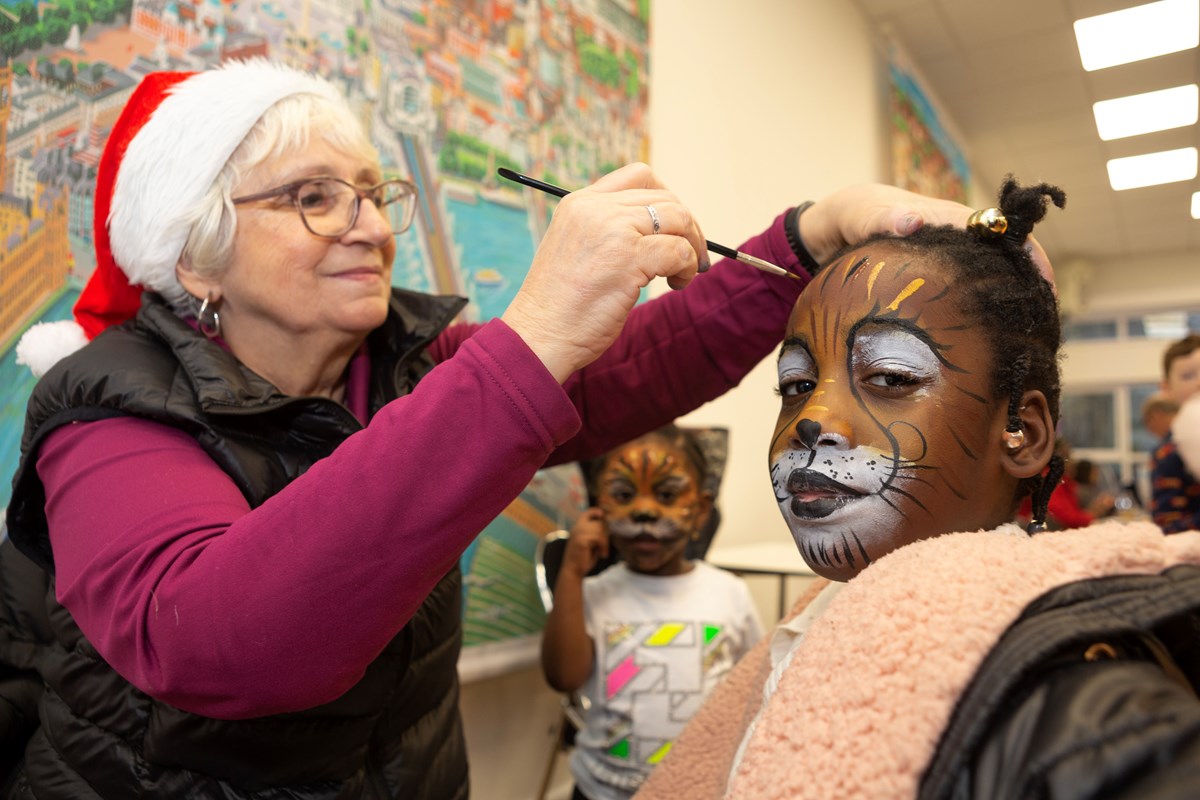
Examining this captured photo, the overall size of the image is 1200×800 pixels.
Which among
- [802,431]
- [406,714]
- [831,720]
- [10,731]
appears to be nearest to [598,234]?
[802,431]

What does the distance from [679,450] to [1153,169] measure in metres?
5.28

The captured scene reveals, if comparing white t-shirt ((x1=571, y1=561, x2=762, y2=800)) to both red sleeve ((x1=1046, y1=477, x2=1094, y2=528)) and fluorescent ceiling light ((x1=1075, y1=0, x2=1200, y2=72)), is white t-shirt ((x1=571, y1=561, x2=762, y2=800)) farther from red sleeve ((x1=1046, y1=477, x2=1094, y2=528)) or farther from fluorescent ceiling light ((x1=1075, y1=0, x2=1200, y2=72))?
fluorescent ceiling light ((x1=1075, y1=0, x2=1200, y2=72))

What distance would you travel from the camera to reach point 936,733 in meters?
0.40

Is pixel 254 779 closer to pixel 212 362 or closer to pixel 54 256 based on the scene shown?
pixel 212 362

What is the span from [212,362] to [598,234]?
1.52ft

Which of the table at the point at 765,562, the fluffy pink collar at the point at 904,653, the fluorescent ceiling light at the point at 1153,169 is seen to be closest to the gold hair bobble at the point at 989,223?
the fluffy pink collar at the point at 904,653

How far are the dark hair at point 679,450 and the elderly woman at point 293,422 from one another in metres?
0.48

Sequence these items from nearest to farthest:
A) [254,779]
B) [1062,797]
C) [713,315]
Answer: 1. [1062,797]
2. [254,779]
3. [713,315]

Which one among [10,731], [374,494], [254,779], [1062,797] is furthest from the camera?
[10,731]

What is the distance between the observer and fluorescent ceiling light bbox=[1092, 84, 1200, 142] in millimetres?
4246

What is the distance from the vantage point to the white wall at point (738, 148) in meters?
1.98

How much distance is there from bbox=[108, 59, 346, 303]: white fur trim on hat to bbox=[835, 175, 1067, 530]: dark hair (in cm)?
77

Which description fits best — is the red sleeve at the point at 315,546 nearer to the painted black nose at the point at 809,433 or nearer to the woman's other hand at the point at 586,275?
the woman's other hand at the point at 586,275

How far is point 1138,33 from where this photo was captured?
3.62 metres
